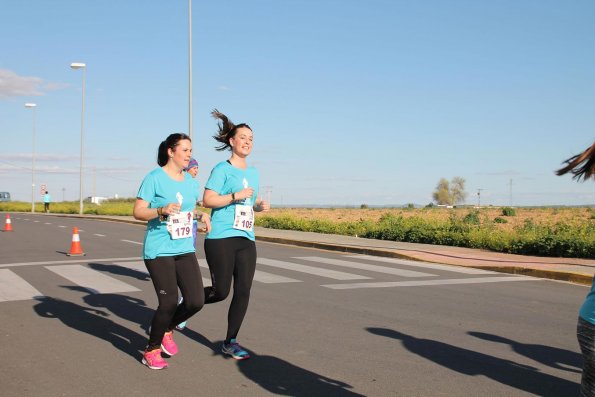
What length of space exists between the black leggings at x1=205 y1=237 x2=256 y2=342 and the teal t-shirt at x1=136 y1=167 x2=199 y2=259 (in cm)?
24

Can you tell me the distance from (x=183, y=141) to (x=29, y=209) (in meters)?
64.9

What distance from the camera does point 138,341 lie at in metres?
6.11

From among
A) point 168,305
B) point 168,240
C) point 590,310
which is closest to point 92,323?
point 168,305

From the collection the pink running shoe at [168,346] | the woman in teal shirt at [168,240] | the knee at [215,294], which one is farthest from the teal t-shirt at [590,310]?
the pink running shoe at [168,346]

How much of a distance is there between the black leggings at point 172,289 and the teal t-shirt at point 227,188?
0.33 m

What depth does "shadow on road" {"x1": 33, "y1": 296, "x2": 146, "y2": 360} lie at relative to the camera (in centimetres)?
600

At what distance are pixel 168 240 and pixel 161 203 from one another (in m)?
0.31

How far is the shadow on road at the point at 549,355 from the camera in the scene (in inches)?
212

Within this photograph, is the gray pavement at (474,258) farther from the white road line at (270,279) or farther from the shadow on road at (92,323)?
the shadow on road at (92,323)

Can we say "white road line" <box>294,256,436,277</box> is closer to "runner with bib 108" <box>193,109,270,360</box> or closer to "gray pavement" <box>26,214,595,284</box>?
"gray pavement" <box>26,214,595,284</box>

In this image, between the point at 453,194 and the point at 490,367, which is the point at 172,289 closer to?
the point at 490,367

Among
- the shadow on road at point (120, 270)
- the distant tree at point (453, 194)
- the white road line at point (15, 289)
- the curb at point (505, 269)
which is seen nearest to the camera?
the white road line at point (15, 289)

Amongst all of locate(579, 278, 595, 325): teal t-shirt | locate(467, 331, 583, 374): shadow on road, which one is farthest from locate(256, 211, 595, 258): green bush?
locate(579, 278, 595, 325): teal t-shirt

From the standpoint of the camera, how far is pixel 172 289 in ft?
16.8
